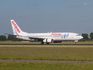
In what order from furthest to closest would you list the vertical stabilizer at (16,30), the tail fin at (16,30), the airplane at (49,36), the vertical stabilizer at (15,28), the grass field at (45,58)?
the vertical stabilizer at (15,28) → the tail fin at (16,30) → the vertical stabilizer at (16,30) → the airplane at (49,36) → the grass field at (45,58)

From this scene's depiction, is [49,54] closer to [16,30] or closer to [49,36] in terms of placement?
[49,36]

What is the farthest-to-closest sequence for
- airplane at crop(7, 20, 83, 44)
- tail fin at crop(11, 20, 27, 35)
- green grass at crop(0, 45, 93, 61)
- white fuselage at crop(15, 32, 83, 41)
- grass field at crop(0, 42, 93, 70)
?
tail fin at crop(11, 20, 27, 35) < airplane at crop(7, 20, 83, 44) < white fuselage at crop(15, 32, 83, 41) < green grass at crop(0, 45, 93, 61) < grass field at crop(0, 42, 93, 70)

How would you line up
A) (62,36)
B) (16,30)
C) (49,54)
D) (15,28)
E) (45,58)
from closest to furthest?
(45,58) < (49,54) < (62,36) < (16,30) < (15,28)

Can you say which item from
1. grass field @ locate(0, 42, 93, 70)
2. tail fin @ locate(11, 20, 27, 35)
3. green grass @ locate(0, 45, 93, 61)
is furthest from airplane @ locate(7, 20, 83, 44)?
grass field @ locate(0, 42, 93, 70)

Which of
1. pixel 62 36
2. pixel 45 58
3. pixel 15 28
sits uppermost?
pixel 15 28

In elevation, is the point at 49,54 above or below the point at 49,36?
below

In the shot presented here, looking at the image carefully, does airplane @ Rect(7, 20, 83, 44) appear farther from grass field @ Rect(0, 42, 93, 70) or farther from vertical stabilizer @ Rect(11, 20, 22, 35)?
grass field @ Rect(0, 42, 93, 70)

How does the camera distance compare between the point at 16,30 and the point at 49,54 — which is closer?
the point at 49,54

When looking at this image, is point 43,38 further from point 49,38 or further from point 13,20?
point 13,20

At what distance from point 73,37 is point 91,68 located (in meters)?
56.6

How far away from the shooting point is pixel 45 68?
1501 centimetres

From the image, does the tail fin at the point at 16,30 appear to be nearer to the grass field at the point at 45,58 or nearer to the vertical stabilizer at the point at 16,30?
the vertical stabilizer at the point at 16,30

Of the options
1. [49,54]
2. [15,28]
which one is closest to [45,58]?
[49,54]

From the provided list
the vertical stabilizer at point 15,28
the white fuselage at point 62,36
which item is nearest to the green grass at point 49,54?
the white fuselage at point 62,36
